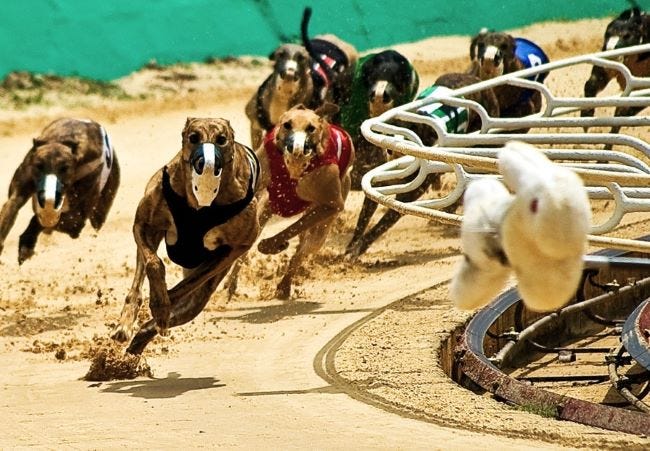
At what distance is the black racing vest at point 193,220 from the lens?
4.42 metres

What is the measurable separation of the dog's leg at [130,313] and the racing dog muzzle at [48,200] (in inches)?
32.2

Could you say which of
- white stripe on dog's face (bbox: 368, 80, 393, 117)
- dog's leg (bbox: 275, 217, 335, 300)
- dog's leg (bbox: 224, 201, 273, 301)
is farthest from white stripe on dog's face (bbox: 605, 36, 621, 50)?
dog's leg (bbox: 224, 201, 273, 301)

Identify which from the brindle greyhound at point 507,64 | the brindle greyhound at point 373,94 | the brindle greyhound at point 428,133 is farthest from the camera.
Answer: the brindle greyhound at point 507,64

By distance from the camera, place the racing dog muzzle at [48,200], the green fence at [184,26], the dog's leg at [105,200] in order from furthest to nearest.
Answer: the green fence at [184,26] < the dog's leg at [105,200] < the racing dog muzzle at [48,200]

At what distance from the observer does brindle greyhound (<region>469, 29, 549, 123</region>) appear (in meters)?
7.24

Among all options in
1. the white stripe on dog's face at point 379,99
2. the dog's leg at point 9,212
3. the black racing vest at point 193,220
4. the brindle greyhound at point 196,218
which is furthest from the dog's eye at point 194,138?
the white stripe on dog's face at point 379,99

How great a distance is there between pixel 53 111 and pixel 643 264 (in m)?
7.02

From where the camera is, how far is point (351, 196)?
7.97m

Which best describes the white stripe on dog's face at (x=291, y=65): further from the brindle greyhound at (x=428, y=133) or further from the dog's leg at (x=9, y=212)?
the dog's leg at (x=9, y=212)

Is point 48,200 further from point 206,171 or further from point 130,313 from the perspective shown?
point 206,171

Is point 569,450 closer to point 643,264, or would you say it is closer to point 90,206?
point 643,264

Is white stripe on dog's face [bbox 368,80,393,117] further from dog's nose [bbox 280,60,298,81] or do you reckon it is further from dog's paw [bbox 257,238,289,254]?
dog's paw [bbox 257,238,289,254]

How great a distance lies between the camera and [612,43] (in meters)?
8.09

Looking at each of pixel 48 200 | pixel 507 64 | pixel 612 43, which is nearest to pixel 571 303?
pixel 48 200
